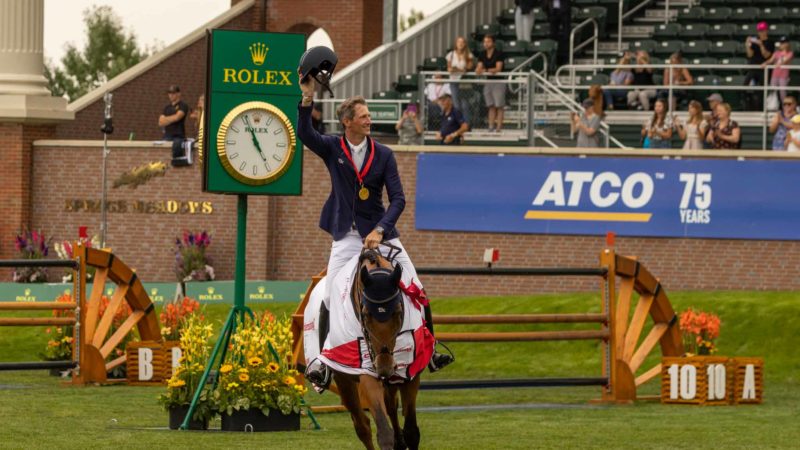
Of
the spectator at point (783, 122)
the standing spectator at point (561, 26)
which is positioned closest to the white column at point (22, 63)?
the standing spectator at point (561, 26)

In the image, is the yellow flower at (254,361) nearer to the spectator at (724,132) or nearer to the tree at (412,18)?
the spectator at (724,132)

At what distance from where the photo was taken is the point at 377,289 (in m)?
11.7

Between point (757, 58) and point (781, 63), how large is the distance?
99cm

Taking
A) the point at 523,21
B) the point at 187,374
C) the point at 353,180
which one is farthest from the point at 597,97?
the point at 353,180

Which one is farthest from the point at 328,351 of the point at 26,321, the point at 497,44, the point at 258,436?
the point at 497,44

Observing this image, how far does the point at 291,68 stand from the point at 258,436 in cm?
308

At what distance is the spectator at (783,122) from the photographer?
28984mm

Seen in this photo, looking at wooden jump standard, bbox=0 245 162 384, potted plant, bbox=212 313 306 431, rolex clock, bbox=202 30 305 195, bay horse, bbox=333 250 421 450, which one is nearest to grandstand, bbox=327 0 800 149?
wooden jump standard, bbox=0 245 162 384

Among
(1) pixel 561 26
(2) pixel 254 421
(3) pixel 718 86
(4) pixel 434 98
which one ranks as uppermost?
(1) pixel 561 26

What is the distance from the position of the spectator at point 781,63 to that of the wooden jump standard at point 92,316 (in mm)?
13724

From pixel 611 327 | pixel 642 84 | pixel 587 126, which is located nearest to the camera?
pixel 611 327

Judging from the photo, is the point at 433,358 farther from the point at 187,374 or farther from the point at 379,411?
the point at 187,374

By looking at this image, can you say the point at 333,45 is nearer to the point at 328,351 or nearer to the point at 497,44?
the point at 497,44

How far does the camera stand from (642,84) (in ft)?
106
